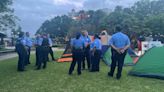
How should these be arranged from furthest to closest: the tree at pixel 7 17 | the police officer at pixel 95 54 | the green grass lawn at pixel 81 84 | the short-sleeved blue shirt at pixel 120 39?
the tree at pixel 7 17 < the police officer at pixel 95 54 < the short-sleeved blue shirt at pixel 120 39 < the green grass lawn at pixel 81 84

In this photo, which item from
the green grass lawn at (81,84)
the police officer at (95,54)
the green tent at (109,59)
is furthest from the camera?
the green tent at (109,59)

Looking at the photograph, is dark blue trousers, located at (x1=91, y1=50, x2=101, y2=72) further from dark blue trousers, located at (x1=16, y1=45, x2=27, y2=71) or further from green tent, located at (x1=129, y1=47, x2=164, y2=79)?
dark blue trousers, located at (x1=16, y1=45, x2=27, y2=71)

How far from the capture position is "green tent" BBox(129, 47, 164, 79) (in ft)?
42.7

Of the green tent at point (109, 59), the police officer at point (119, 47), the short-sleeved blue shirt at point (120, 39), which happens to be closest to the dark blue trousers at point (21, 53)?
the green tent at point (109, 59)

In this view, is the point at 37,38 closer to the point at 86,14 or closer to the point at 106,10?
the point at 106,10

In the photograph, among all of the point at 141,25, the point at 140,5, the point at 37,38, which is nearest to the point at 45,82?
the point at 37,38

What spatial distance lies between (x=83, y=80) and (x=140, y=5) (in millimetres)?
72904

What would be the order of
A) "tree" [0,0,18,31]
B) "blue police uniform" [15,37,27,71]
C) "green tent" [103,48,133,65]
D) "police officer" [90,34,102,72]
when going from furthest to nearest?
"tree" [0,0,18,31]
"green tent" [103,48,133,65]
"blue police uniform" [15,37,27,71]
"police officer" [90,34,102,72]

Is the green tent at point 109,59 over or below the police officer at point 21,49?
below

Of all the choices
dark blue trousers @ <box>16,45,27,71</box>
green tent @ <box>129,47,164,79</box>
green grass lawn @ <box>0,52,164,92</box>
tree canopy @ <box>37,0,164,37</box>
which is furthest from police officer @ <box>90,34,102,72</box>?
tree canopy @ <box>37,0,164,37</box>

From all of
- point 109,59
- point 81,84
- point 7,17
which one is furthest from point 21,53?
point 7,17

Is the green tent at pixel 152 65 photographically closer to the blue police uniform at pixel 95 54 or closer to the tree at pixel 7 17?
the blue police uniform at pixel 95 54

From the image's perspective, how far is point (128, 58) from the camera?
730 inches

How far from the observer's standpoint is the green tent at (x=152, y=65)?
13.0 m
